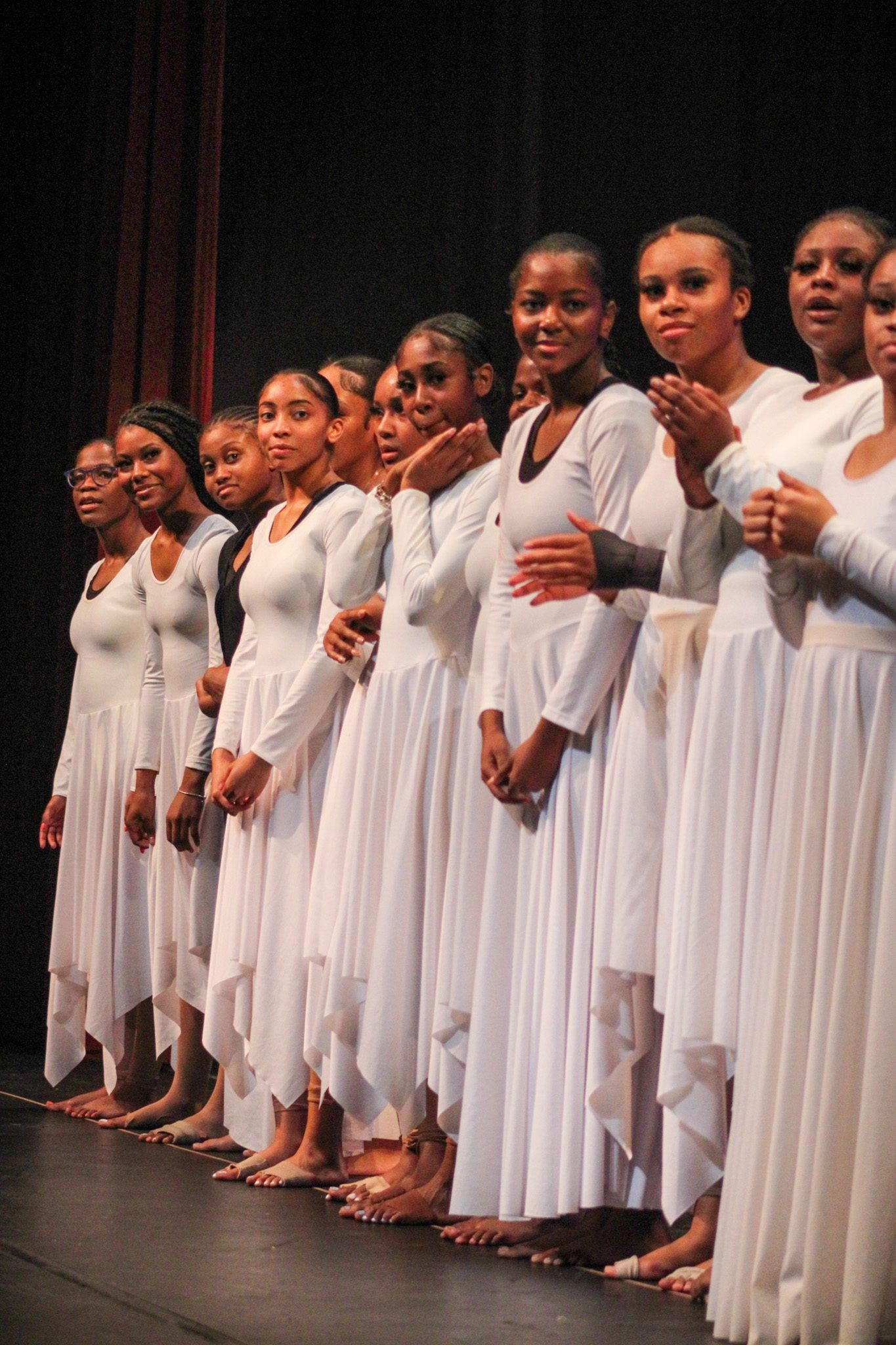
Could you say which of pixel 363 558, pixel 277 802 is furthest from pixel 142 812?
pixel 363 558

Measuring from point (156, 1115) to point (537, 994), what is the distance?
6.91ft

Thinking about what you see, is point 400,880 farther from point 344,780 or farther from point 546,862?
point 546,862

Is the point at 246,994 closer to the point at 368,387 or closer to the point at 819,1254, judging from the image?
the point at 368,387

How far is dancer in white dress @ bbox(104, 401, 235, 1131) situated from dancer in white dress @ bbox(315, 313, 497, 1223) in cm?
99

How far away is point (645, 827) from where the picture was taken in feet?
10.5

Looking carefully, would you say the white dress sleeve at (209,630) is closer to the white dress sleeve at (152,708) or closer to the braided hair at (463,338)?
the white dress sleeve at (152,708)

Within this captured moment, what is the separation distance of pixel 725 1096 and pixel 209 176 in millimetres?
5020

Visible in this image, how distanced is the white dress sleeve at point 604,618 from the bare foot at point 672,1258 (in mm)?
915

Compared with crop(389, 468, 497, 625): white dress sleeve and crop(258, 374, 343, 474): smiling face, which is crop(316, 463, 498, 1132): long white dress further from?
crop(258, 374, 343, 474): smiling face

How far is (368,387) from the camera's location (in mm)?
4879

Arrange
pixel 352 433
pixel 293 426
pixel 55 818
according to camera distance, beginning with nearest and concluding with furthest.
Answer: pixel 293 426 → pixel 352 433 → pixel 55 818

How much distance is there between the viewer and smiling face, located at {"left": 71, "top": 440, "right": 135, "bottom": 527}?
5.90 metres

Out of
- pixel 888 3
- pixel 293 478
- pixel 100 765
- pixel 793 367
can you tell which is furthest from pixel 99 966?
pixel 888 3

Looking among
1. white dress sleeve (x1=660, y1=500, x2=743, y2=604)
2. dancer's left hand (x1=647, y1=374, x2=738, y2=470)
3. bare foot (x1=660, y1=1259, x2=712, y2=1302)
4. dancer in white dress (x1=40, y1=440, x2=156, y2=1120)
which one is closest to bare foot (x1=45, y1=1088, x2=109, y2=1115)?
dancer in white dress (x1=40, y1=440, x2=156, y2=1120)
